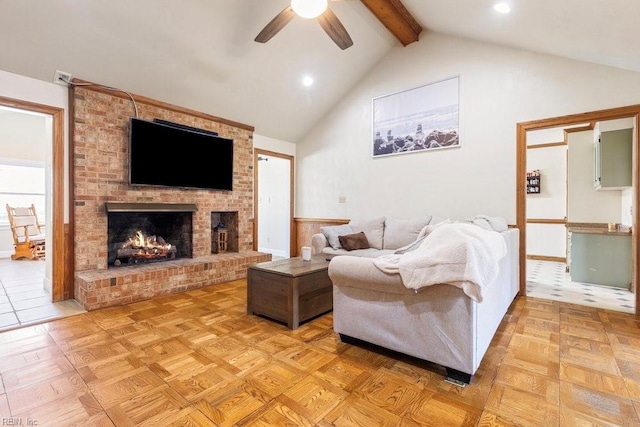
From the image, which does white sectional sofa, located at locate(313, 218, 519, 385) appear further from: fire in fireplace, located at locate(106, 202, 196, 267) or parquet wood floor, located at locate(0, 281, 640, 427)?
fire in fireplace, located at locate(106, 202, 196, 267)

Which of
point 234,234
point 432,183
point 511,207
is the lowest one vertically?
point 234,234

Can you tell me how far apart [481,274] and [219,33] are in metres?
3.58

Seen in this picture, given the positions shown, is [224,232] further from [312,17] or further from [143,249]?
[312,17]

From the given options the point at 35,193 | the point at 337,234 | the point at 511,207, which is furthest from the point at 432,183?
the point at 35,193

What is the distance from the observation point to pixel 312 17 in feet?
8.59

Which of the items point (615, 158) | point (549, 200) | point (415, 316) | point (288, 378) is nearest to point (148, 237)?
point (288, 378)

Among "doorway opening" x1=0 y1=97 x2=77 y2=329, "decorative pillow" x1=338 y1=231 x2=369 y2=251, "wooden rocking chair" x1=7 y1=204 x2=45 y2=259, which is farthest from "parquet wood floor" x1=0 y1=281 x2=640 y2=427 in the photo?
"wooden rocking chair" x1=7 y1=204 x2=45 y2=259

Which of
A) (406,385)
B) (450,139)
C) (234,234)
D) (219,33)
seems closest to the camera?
(406,385)

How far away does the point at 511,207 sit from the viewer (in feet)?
12.6

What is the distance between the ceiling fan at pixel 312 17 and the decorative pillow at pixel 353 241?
2380 mm

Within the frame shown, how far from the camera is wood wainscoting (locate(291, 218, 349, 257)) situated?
18.9ft

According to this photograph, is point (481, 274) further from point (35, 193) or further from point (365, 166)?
point (35, 193)

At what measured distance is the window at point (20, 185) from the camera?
595cm

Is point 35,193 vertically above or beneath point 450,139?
beneath
